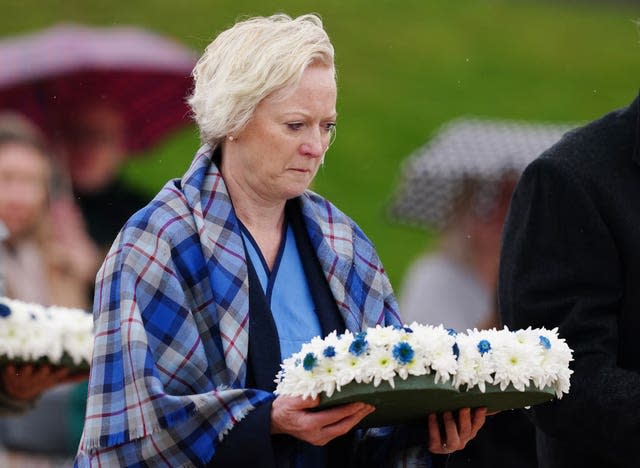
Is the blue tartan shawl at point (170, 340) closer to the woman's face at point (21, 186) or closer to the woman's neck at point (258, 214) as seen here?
the woman's neck at point (258, 214)

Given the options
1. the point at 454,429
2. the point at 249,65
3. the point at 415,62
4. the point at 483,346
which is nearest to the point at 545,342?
the point at 483,346

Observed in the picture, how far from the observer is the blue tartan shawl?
3.68 metres

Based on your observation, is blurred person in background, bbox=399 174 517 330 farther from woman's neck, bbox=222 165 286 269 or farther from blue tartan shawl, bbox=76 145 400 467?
blue tartan shawl, bbox=76 145 400 467

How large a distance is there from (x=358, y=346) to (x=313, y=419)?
7.5 inches

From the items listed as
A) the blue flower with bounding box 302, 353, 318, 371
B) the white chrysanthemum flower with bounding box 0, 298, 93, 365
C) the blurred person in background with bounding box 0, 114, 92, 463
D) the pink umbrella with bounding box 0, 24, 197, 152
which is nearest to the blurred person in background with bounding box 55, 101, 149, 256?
the pink umbrella with bounding box 0, 24, 197, 152

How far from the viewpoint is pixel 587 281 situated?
4.15 m

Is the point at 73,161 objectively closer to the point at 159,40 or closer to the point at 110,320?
the point at 159,40

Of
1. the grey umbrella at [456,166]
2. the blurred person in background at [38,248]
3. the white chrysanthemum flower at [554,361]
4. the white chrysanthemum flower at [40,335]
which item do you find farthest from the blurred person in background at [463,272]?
the white chrysanthemum flower at [554,361]

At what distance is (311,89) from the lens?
390 cm

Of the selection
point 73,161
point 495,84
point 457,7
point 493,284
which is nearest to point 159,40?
point 73,161

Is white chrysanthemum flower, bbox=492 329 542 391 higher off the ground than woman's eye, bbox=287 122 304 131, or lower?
lower

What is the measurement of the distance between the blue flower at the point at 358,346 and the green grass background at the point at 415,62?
9583 mm

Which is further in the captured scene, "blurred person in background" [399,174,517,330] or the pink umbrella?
the pink umbrella

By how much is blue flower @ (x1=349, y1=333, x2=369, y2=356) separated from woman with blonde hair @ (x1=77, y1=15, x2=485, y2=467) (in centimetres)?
12
